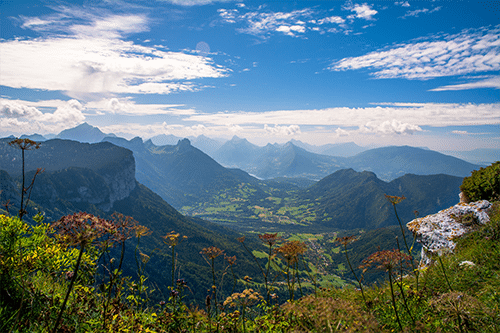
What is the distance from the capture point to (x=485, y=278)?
5.88 m

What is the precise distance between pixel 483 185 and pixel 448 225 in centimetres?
772

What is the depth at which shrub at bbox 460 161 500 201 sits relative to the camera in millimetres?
16578

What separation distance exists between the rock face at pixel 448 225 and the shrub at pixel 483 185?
3.86 m

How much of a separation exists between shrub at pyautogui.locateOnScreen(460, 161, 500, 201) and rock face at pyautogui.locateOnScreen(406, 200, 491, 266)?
3.86m

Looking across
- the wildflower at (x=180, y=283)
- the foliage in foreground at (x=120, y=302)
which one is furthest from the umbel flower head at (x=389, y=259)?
the wildflower at (x=180, y=283)

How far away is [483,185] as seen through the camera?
1742 cm

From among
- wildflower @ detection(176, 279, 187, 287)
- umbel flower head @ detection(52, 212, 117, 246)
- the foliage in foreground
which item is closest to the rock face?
the foliage in foreground

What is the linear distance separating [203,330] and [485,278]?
731 centimetres

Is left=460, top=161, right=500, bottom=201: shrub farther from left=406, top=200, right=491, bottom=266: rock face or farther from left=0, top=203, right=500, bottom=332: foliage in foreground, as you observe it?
→ left=0, top=203, right=500, bottom=332: foliage in foreground

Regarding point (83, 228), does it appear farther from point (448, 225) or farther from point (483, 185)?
point (483, 185)

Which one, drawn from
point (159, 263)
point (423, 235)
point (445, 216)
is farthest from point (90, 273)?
point (159, 263)

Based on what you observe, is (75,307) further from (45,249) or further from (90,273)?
(45,249)

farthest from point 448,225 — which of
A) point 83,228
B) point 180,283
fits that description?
point 83,228

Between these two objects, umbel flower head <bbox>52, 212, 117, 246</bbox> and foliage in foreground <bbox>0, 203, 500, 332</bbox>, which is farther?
foliage in foreground <bbox>0, 203, 500, 332</bbox>
